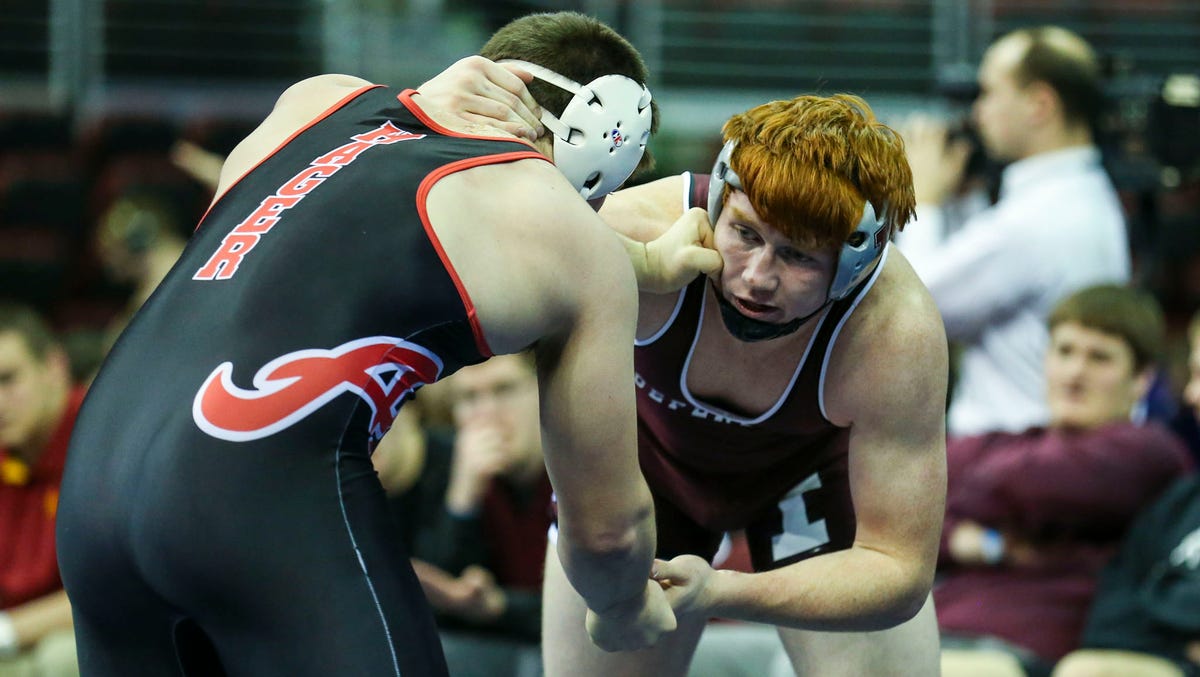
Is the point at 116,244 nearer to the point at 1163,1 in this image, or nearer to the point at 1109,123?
the point at 1109,123

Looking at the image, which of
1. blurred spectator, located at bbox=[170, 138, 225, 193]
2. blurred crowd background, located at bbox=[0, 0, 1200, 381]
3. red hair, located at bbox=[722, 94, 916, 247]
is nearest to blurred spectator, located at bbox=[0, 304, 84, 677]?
blurred spectator, located at bbox=[170, 138, 225, 193]

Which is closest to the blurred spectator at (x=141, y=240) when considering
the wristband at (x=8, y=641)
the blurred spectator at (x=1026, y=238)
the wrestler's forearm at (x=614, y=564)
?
the wristband at (x=8, y=641)

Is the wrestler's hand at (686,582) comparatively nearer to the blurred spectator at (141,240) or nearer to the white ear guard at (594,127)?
the white ear guard at (594,127)

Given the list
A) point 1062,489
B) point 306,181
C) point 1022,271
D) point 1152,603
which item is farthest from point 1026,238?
point 306,181

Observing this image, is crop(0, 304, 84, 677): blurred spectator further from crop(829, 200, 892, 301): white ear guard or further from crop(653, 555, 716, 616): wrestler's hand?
crop(829, 200, 892, 301): white ear guard

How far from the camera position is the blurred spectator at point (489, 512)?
17.0ft

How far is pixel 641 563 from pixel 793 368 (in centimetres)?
58

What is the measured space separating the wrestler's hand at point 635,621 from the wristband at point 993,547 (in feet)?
8.58

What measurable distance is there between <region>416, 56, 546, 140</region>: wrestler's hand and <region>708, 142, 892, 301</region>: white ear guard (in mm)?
351

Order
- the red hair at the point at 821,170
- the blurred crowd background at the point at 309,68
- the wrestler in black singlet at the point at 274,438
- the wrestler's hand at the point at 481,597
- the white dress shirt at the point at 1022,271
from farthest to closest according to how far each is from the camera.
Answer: the blurred crowd background at the point at 309,68 → the white dress shirt at the point at 1022,271 → the wrestler's hand at the point at 481,597 → the red hair at the point at 821,170 → the wrestler in black singlet at the point at 274,438

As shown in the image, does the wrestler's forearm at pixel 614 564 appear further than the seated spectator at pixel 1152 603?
No

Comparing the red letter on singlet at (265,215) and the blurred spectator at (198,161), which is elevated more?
the red letter on singlet at (265,215)

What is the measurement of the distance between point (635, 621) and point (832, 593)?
1.37ft

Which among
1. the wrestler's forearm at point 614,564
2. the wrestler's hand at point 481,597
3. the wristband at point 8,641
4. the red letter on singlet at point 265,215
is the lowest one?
the wristband at point 8,641
